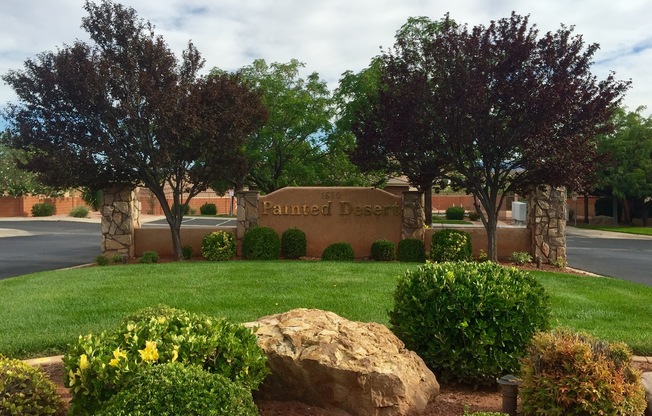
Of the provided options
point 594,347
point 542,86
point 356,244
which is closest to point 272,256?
point 356,244

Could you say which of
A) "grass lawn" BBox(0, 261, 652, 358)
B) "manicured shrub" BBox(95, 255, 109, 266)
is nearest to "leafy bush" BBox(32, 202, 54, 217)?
"manicured shrub" BBox(95, 255, 109, 266)

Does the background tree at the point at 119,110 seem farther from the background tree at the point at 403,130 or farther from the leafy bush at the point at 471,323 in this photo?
the leafy bush at the point at 471,323

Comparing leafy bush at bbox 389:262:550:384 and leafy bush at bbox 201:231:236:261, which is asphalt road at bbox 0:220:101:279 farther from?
leafy bush at bbox 389:262:550:384

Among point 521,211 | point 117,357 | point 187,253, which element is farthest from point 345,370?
point 521,211

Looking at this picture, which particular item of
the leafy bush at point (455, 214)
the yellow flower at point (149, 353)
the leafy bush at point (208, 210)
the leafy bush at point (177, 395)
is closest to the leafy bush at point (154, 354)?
the yellow flower at point (149, 353)

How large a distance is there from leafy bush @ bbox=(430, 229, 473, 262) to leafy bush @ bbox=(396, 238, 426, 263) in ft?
0.96

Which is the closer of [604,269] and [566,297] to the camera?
[566,297]

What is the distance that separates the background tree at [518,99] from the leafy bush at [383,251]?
2937 mm

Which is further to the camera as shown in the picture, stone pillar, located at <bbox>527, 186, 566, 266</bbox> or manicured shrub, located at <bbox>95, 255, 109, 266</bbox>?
stone pillar, located at <bbox>527, 186, 566, 266</bbox>

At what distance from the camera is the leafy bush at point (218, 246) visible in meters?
15.8

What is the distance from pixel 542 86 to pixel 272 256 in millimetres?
8012

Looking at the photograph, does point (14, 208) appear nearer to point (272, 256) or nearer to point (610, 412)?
point (272, 256)

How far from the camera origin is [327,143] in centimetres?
2412

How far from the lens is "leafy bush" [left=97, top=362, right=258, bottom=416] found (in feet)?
10.0
